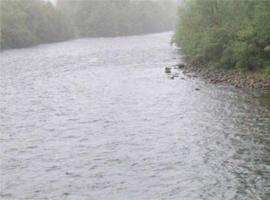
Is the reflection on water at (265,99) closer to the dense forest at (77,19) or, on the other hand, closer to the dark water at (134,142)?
the dark water at (134,142)

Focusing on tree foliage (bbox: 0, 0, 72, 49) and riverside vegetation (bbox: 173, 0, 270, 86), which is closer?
riverside vegetation (bbox: 173, 0, 270, 86)

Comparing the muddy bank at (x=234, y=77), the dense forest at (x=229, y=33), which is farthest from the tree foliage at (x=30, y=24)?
the muddy bank at (x=234, y=77)

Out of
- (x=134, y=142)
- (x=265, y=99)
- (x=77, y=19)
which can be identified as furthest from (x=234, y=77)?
(x=77, y=19)

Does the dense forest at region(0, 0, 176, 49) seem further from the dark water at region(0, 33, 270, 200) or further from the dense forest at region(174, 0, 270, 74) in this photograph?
the dark water at region(0, 33, 270, 200)

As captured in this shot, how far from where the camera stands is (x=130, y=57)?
61.1 meters

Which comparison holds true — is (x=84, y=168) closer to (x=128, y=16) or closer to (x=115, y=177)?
(x=115, y=177)

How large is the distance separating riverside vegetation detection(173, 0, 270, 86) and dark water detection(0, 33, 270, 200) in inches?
213

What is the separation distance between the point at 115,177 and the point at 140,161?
2026mm

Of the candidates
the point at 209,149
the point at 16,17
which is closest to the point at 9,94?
the point at 209,149

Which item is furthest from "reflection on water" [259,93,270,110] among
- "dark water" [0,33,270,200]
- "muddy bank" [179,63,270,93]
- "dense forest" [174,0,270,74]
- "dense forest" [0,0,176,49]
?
"dense forest" [0,0,176,49]

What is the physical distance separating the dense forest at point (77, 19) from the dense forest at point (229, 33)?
141ft

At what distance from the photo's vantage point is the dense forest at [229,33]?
124 ft

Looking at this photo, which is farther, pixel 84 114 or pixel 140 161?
pixel 84 114

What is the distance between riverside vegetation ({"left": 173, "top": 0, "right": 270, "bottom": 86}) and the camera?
37.8 metres
